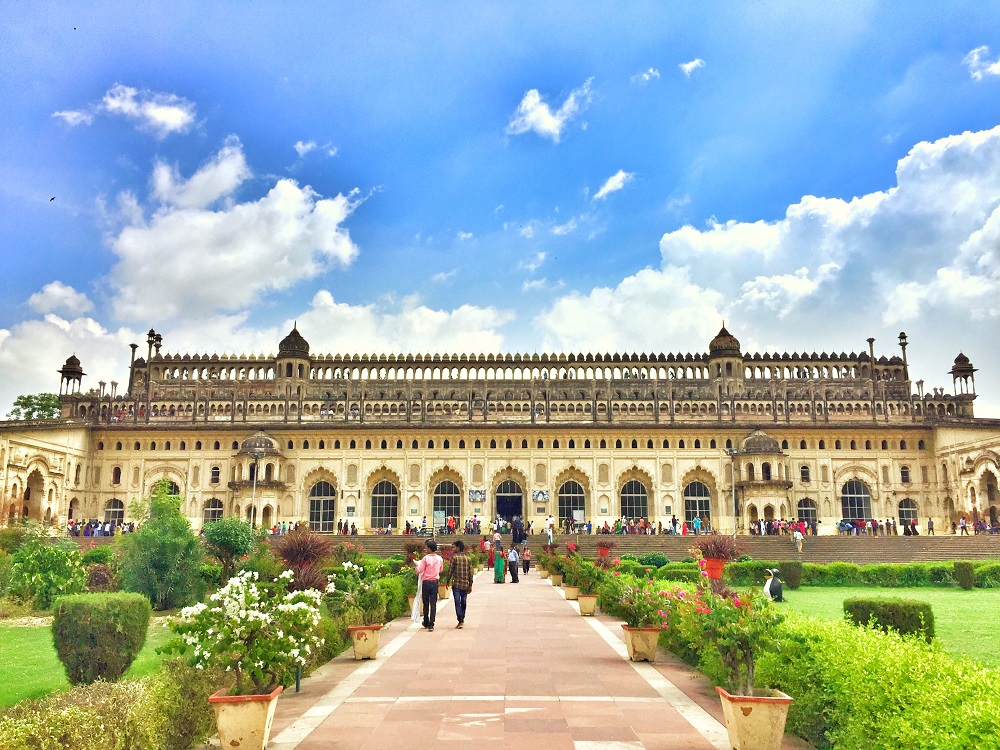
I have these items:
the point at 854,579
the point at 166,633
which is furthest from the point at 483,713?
the point at 854,579

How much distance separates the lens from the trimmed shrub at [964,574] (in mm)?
22078

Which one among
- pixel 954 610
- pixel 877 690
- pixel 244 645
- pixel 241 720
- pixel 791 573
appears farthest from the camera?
pixel 791 573

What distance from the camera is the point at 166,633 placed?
13742 millimetres

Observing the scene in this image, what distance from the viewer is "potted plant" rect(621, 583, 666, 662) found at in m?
10.3

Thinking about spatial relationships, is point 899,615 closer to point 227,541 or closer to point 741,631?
point 741,631

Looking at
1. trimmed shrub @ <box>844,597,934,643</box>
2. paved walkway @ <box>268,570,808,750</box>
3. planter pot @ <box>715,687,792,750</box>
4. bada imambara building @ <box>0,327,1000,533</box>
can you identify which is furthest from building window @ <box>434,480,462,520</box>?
planter pot @ <box>715,687,792,750</box>

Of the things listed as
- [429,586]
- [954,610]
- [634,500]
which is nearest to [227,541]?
[429,586]

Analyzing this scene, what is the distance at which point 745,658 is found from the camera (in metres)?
6.42

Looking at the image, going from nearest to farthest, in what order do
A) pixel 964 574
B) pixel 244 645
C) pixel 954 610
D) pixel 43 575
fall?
pixel 244 645, pixel 954 610, pixel 43 575, pixel 964 574

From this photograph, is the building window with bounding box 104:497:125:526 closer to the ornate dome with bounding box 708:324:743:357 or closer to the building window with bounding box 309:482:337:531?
the building window with bounding box 309:482:337:531

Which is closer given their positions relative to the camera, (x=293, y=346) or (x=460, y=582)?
(x=460, y=582)

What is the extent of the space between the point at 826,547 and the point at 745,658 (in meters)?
27.6

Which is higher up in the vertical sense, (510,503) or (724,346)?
(724,346)

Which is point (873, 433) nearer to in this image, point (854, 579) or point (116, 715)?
point (854, 579)
